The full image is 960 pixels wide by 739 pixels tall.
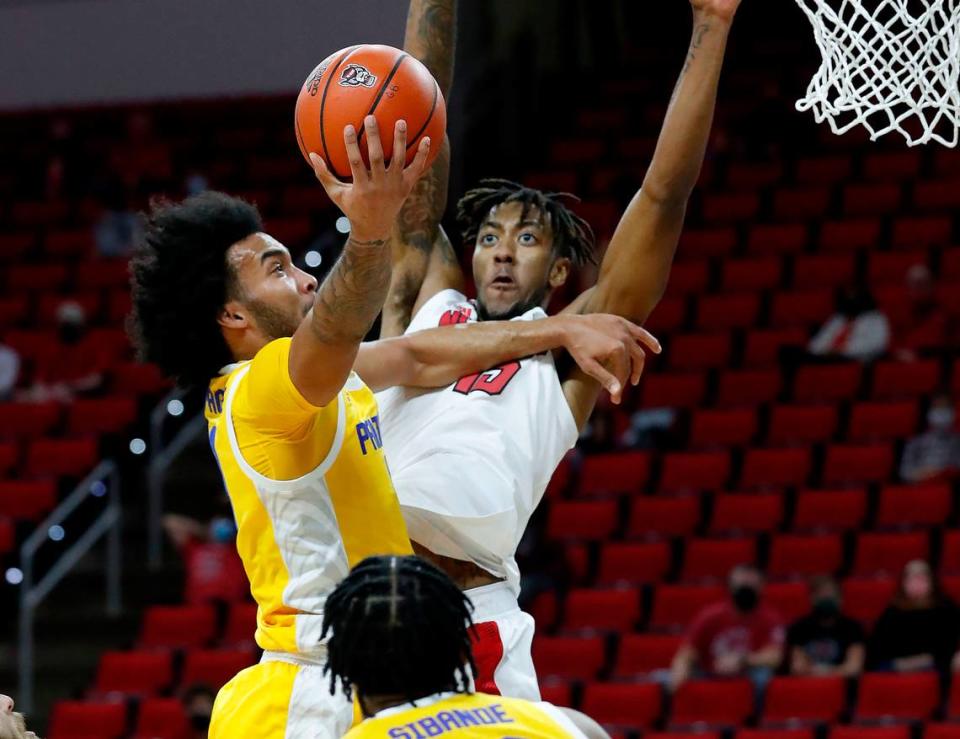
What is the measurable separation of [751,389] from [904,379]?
0.90 metres

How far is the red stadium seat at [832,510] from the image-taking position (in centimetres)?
895

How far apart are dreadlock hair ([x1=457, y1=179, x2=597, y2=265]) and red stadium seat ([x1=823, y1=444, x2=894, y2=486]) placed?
524cm

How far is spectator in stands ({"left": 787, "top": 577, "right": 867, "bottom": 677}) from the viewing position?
25.7 ft

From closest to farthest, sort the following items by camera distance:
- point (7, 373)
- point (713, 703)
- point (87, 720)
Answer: point (713, 703), point (87, 720), point (7, 373)

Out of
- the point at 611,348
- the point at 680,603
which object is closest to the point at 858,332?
the point at 680,603

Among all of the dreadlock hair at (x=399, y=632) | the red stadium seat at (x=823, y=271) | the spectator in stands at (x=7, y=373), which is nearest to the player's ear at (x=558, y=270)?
the dreadlock hair at (x=399, y=632)

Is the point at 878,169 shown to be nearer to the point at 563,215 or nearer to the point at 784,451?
the point at 784,451

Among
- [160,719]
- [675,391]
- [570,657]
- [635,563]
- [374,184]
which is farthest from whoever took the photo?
[675,391]

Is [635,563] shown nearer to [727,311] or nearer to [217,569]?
[217,569]

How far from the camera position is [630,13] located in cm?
1638

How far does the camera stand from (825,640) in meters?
7.91

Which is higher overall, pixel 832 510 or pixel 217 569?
pixel 832 510

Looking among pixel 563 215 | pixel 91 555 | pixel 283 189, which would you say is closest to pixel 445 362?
pixel 563 215

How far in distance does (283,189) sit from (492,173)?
1627 millimetres
